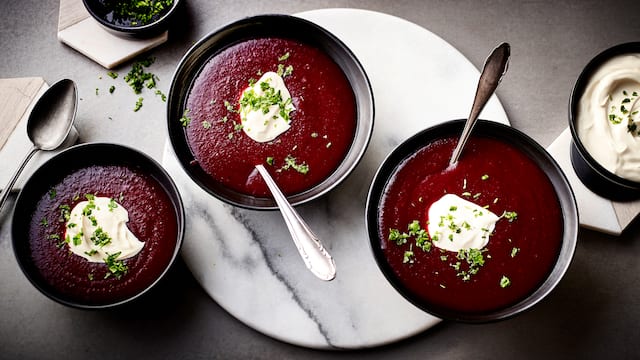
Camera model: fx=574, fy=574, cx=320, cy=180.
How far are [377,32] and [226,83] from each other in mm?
938

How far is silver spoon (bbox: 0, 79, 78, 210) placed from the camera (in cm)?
330

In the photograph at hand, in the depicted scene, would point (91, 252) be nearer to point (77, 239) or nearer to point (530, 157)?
point (77, 239)

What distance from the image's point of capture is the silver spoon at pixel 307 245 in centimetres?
271

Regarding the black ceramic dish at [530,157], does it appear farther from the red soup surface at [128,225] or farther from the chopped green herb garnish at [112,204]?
the chopped green herb garnish at [112,204]

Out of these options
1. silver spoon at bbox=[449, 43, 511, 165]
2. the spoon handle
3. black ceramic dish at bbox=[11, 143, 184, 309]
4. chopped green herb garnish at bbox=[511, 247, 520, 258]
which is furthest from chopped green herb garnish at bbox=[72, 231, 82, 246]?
chopped green herb garnish at bbox=[511, 247, 520, 258]

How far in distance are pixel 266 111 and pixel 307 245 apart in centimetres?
70

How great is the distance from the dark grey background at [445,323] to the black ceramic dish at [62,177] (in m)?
0.35

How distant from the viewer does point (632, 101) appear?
3.10 meters

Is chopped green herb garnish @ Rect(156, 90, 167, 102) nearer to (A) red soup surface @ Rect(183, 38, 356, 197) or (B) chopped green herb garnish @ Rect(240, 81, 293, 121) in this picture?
(A) red soup surface @ Rect(183, 38, 356, 197)

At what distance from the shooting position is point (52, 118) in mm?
3338

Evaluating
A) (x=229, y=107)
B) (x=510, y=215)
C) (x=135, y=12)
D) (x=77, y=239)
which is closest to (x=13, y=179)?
(x=77, y=239)

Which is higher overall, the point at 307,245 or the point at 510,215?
the point at 510,215

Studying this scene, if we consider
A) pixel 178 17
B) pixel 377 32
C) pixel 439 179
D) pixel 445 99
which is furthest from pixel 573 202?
pixel 178 17

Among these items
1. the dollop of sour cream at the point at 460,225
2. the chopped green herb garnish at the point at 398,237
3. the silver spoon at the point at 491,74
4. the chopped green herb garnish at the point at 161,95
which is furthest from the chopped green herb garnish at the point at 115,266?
the silver spoon at the point at 491,74
